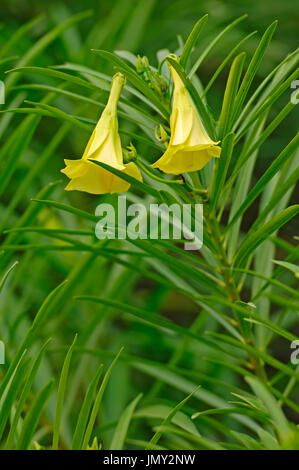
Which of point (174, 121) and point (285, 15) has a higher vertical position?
point (285, 15)

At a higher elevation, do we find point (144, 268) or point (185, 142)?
point (185, 142)

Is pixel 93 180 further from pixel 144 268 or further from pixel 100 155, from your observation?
pixel 144 268

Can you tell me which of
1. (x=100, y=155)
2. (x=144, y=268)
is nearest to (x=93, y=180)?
(x=100, y=155)

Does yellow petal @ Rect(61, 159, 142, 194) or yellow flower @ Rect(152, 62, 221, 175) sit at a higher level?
yellow flower @ Rect(152, 62, 221, 175)

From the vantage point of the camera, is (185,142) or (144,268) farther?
(144,268)
